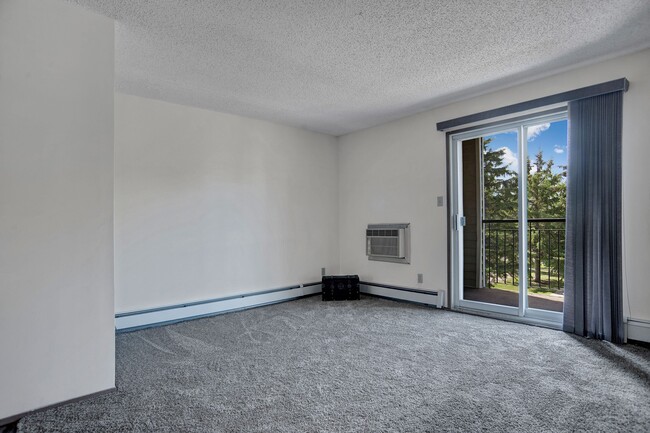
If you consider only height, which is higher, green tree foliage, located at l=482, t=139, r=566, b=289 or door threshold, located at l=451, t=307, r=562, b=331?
green tree foliage, located at l=482, t=139, r=566, b=289

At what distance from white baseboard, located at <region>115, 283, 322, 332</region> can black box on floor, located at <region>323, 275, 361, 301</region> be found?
1.32 ft

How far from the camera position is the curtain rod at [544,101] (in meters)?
2.81

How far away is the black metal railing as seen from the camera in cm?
388

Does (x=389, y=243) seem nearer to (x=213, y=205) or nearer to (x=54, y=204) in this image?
(x=213, y=205)

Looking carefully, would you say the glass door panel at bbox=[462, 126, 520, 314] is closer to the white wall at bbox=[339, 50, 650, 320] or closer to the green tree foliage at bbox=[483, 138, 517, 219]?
the green tree foliage at bbox=[483, 138, 517, 219]

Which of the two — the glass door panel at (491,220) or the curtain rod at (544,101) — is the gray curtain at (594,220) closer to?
the curtain rod at (544,101)

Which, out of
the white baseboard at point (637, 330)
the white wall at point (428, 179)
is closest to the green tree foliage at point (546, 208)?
the white wall at point (428, 179)

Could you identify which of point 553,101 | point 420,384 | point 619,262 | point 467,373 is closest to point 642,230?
point 619,262

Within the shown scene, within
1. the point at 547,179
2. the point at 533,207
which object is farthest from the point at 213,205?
the point at 547,179

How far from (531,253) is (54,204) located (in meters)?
4.44

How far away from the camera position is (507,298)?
410 cm

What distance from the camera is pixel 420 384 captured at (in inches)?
84.1

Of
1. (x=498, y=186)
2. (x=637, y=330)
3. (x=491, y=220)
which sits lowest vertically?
(x=637, y=330)

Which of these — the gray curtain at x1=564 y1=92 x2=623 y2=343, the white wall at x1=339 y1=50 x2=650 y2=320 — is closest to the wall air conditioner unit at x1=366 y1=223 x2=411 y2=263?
the white wall at x1=339 y1=50 x2=650 y2=320
